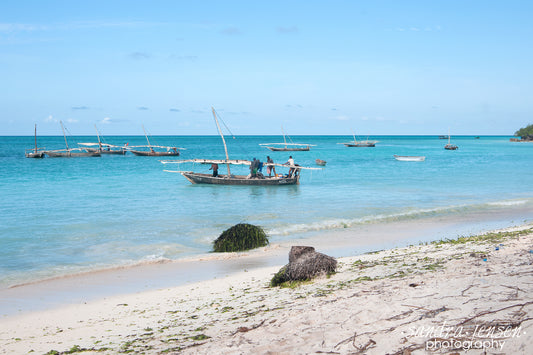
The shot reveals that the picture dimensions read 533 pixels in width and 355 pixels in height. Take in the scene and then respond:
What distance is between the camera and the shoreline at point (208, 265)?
29.2 ft

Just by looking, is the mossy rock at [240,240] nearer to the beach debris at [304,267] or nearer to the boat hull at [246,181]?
the beach debris at [304,267]

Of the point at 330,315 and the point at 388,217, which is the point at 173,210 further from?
the point at 330,315

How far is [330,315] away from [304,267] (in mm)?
2428

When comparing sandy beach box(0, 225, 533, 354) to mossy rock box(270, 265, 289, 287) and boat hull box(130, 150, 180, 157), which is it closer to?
mossy rock box(270, 265, 289, 287)

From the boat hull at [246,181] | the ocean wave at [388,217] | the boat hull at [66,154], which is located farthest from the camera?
the boat hull at [66,154]

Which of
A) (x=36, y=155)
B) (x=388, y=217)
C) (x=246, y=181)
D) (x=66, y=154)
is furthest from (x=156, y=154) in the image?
(x=388, y=217)

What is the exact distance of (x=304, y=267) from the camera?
26.8ft

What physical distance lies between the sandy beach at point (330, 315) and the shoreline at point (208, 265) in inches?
25.9

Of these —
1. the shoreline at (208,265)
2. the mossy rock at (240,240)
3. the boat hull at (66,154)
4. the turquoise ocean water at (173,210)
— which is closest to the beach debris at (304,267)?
the shoreline at (208,265)

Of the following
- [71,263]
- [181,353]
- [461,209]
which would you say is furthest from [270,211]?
[181,353]

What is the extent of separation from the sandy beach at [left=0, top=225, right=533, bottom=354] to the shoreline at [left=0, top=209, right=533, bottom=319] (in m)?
0.66

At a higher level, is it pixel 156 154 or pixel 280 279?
pixel 156 154

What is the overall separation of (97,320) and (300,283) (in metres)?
3.38

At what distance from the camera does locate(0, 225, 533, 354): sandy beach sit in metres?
4.73
